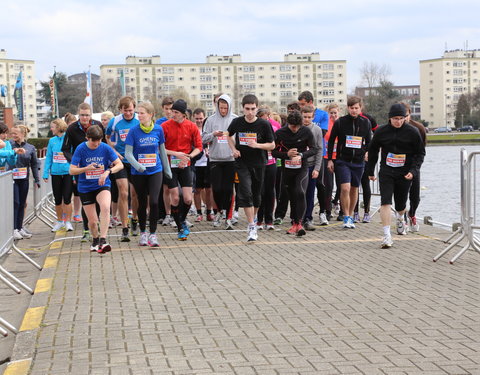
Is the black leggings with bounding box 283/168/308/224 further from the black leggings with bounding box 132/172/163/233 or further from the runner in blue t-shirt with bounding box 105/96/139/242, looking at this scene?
the runner in blue t-shirt with bounding box 105/96/139/242

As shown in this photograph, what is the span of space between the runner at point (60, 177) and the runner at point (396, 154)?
521 cm

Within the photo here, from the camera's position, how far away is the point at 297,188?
1211 centimetres

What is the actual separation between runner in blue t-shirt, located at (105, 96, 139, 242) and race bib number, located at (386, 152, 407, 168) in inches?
147

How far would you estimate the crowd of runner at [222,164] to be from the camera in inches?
422

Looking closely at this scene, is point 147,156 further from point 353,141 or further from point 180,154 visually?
point 353,141

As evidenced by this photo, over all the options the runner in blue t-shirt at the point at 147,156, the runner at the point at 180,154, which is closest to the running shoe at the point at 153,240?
the runner in blue t-shirt at the point at 147,156

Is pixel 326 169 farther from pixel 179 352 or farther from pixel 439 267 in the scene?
pixel 179 352

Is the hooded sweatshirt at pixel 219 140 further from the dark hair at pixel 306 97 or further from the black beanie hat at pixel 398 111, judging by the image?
the black beanie hat at pixel 398 111

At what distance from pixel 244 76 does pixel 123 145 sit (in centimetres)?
18559

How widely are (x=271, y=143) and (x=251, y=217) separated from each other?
3.71ft

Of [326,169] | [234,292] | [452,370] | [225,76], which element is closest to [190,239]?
[326,169]

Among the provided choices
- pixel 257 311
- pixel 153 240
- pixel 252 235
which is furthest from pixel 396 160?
pixel 257 311

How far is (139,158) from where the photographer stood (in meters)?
10.8

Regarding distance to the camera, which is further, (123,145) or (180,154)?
(123,145)
